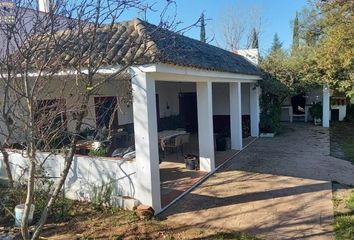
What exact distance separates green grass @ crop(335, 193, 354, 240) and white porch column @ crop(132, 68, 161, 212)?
4040 mm

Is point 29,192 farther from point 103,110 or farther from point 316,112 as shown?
point 316,112

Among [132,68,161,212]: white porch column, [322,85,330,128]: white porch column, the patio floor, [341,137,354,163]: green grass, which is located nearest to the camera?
[132,68,161,212]: white porch column

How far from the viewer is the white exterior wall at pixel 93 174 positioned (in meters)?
8.56

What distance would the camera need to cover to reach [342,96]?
26875 millimetres

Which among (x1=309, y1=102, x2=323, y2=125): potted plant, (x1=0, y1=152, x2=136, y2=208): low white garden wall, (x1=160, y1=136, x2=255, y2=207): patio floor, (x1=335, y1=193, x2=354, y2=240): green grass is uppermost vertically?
(x1=309, y1=102, x2=323, y2=125): potted plant

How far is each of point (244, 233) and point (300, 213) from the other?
1.83 metres

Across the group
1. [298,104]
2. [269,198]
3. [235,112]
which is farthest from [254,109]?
[269,198]

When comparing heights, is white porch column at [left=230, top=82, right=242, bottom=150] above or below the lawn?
above

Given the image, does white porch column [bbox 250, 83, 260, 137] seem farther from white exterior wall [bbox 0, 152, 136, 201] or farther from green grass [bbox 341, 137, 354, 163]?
white exterior wall [bbox 0, 152, 136, 201]

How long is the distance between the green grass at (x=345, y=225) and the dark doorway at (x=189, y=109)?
48.2 feet

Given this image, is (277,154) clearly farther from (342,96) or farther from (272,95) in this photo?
(342,96)

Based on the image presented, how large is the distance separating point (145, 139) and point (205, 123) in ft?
13.9

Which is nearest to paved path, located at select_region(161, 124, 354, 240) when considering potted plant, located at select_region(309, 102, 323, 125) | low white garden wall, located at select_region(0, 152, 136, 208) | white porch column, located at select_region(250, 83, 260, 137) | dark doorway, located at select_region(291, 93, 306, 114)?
low white garden wall, located at select_region(0, 152, 136, 208)

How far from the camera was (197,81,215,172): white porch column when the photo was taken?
1189 cm
